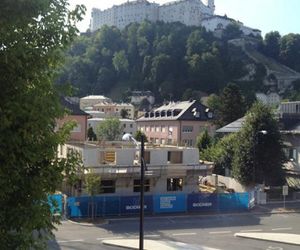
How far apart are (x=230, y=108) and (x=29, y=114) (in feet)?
228

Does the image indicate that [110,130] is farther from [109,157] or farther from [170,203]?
[170,203]

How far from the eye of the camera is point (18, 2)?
6453 mm

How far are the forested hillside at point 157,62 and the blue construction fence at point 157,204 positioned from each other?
116315mm

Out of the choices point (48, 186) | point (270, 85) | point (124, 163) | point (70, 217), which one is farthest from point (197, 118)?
point (270, 85)

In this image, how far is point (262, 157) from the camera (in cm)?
4278

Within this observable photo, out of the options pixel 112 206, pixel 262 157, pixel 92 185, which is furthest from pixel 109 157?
pixel 262 157

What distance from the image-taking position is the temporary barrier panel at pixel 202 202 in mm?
36656

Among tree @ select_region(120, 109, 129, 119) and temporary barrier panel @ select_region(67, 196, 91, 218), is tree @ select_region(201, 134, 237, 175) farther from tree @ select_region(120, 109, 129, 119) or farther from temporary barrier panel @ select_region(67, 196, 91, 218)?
tree @ select_region(120, 109, 129, 119)

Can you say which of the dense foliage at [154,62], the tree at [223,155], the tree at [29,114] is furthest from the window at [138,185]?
the dense foliage at [154,62]

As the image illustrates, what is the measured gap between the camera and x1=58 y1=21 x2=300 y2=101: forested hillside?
16312 centimetres

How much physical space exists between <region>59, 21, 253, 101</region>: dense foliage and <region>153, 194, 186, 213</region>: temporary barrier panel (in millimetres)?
116705

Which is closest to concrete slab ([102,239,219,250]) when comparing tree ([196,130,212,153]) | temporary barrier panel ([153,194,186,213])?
temporary barrier panel ([153,194,186,213])

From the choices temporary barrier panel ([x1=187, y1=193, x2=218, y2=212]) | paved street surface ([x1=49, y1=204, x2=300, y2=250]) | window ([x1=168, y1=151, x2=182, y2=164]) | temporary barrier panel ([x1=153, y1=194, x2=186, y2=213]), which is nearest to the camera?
paved street surface ([x1=49, y1=204, x2=300, y2=250])

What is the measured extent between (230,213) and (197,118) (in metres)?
39.0
